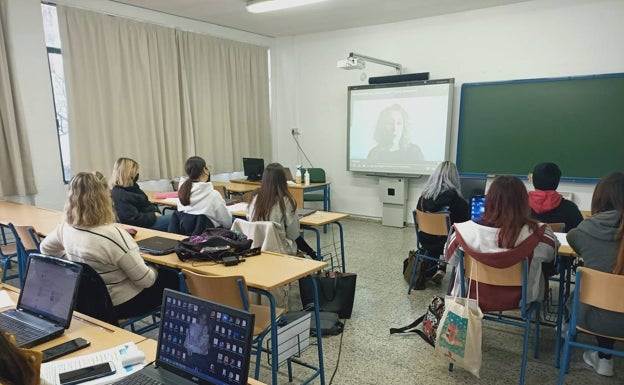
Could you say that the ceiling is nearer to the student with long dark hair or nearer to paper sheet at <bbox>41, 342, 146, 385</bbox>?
the student with long dark hair

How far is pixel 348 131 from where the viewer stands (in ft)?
21.3

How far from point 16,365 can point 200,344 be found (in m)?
0.43

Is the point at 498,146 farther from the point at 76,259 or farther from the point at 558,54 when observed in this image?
the point at 76,259

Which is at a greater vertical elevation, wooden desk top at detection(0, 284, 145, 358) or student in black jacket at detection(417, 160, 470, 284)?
student in black jacket at detection(417, 160, 470, 284)

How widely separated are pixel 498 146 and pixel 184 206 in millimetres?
4095

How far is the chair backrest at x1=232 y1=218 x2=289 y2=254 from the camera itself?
2.80 meters

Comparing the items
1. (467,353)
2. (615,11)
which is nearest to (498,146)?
(615,11)

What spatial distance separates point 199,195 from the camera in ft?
11.1

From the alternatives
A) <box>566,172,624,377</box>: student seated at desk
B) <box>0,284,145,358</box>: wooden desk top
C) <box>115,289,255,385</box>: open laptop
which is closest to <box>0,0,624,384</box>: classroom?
<box>566,172,624,377</box>: student seated at desk

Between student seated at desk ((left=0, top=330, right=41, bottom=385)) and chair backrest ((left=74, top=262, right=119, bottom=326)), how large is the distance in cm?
105

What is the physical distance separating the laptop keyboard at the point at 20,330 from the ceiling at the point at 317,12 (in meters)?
4.38

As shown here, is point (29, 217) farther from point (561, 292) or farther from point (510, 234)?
point (561, 292)

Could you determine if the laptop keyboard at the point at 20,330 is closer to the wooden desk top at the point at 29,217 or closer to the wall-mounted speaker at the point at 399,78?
the wooden desk top at the point at 29,217

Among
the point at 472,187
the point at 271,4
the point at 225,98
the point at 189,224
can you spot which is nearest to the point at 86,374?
the point at 189,224
